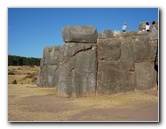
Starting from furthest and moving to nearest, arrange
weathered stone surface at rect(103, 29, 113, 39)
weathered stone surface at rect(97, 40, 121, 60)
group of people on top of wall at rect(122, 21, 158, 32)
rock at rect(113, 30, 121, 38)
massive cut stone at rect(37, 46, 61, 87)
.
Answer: massive cut stone at rect(37, 46, 61, 87) → rock at rect(113, 30, 121, 38) → weathered stone surface at rect(103, 29, 113, 39) → group of people on top of wall at rect(122, 21, 158, 32) → weathered stone surface at rect(97, 40, 121, 60)

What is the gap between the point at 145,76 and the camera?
11.0 metres

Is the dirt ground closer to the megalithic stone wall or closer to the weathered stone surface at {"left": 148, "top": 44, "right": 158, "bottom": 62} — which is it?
the megalithic stone wall

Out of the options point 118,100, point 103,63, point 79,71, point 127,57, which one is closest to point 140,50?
point 127,57

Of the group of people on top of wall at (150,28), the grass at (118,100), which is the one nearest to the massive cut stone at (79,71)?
the grass at (118,100)

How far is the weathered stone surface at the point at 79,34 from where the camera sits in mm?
10516

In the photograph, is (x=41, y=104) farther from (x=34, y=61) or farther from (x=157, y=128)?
(x=34, y=61)

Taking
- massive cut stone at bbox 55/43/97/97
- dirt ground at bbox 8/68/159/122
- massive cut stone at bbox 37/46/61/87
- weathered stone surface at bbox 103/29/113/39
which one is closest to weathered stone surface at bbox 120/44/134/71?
weathered stone surface at bbox 103/29/113/39

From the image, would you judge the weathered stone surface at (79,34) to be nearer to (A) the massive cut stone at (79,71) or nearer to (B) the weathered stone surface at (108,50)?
(A) the massive cut stone at (79,71)

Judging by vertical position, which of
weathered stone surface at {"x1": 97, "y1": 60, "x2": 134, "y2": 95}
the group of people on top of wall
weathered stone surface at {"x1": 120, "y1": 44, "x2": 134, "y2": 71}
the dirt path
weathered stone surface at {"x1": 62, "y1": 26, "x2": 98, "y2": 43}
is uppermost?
the group of people on top of wall

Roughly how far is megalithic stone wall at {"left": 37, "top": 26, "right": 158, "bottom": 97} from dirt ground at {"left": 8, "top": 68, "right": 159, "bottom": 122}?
42 centimetres

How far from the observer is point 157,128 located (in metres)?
7.06

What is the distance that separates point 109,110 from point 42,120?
218cm

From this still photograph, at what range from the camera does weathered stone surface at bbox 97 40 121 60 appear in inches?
427

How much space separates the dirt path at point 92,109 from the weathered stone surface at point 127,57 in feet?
3.71
